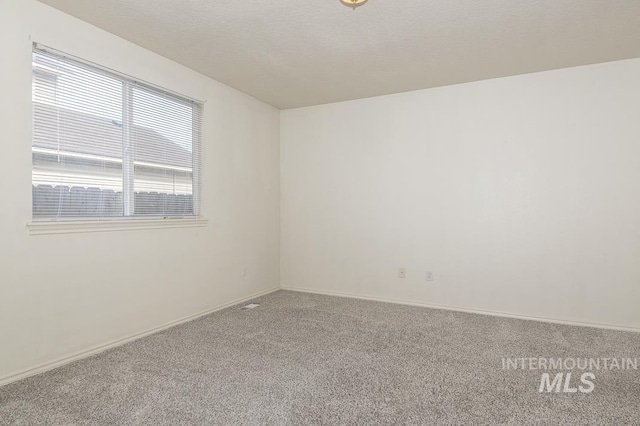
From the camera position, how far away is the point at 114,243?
273cm

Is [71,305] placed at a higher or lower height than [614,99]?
lower

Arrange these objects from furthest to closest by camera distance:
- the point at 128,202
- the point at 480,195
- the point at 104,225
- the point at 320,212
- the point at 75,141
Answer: the point at 320,212, the point at 480,195, the point at 128,202, the point at 104,225, the point at 75,141

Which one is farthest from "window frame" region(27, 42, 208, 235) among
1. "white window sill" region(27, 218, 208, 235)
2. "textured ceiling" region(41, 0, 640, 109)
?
"textured ceiling" region(41, 0, 640, 109)

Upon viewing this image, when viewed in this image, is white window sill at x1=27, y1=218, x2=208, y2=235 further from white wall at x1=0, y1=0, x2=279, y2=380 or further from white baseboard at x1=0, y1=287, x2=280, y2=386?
white baseboard at x1=0, y1=287, x2=280, y2=386

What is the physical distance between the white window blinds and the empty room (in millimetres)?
17

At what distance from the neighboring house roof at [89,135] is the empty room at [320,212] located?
0.02 metres

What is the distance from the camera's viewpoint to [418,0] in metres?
2.27

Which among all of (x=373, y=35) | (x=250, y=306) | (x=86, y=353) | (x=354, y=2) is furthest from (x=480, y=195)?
(x=86, y=353)

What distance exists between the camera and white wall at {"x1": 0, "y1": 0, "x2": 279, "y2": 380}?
2.17 meters

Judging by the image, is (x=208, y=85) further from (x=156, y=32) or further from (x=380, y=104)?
(x=380, y=104)

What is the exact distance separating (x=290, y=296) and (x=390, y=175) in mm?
1898

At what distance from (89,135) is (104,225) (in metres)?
0.67

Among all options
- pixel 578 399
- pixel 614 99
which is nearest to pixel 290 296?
pixel 578 399

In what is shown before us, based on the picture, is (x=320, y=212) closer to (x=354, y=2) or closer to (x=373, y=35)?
(x=373, y=35)
